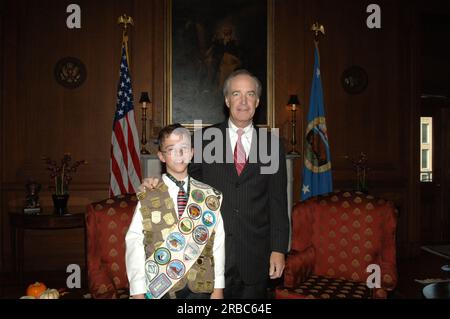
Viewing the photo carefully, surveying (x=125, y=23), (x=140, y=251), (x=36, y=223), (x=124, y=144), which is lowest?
(x=36, y=223)

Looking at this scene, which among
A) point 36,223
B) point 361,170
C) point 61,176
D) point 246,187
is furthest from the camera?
point 361,170

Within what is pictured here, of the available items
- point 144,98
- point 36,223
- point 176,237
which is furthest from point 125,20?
point 176,237

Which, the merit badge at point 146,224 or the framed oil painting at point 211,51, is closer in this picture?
the merit badge at point 146,224

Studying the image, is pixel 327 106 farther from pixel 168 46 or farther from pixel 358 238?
pixel 358 238

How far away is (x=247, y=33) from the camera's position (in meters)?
5.60

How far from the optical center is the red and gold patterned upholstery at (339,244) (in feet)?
9.58

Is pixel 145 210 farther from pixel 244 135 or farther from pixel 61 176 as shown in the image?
pixel 61 176

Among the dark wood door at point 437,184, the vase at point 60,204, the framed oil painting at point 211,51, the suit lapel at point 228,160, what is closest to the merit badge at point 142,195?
the suit lapel at point 228,160

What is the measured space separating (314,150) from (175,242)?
13.2 ft

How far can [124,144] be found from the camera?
4.96 meters

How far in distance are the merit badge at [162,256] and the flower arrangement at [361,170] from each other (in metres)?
4.24

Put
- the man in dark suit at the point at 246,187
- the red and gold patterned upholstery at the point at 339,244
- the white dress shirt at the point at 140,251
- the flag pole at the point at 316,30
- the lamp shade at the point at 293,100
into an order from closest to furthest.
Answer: the white dress shirt at the point at 140,251, the man in dark suit at the point at 246,187, the red and gold patterned upholstery at the point at 339,244, the lamp shade at the point at 293,100, the flag pole at the point at 316,30

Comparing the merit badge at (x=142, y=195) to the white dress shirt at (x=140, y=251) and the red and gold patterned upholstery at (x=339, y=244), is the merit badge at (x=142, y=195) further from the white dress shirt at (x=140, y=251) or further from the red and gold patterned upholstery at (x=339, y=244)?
the red and gold patterned upholstery at (x=339, y=244)

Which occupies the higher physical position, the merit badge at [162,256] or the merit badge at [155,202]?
the merit badge at [155,202]
